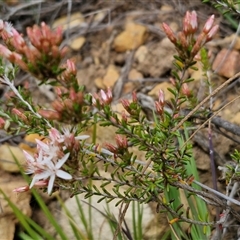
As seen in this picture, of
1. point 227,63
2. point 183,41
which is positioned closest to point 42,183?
point 183,41

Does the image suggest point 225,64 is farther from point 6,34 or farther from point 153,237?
point 6,34

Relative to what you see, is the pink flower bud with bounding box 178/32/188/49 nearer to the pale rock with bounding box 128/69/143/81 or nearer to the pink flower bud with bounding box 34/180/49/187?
the pink flower bud with bounding box 34/180/49/187

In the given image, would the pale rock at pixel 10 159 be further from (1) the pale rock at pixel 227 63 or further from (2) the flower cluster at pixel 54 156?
(1) the pale rock at pixel 227 63

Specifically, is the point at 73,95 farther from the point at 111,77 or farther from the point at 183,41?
the point at 111,77

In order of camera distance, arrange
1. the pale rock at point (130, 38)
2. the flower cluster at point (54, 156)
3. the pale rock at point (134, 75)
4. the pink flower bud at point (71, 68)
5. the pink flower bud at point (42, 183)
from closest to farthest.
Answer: the pink flower bud at point (71, 68), the flower cluster at point (54, 156), the pink flower bud at point (42, 183), the pale rock at point (134, 75), the pale rock at point (130, 38)

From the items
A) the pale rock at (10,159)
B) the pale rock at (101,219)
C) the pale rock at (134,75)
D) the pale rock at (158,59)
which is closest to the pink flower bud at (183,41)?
the pale rock at (101,219)

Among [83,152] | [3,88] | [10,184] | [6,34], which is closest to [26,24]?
[3,88]

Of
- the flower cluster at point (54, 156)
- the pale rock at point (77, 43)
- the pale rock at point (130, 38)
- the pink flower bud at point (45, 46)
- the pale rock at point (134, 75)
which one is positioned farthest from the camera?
the pale rock at point (77, 43)
